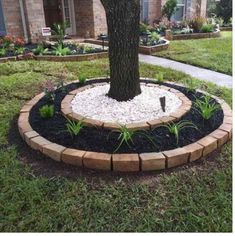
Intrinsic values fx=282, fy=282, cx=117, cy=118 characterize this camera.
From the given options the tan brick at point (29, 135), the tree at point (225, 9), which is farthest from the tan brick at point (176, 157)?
the tree at point (225, 9)

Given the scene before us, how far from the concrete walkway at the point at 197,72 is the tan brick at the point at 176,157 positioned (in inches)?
98.9

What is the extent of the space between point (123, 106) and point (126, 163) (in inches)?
38.7

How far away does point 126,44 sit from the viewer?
314cm

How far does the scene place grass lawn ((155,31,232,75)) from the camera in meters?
5.79

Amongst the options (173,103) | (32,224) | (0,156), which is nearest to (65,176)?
(32,224)

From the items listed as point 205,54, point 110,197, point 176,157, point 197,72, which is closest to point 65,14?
point 205,54

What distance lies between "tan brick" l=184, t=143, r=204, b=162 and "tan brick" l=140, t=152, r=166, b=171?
10.4 inches

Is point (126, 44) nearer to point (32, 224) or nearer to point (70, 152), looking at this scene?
point (70, 152)

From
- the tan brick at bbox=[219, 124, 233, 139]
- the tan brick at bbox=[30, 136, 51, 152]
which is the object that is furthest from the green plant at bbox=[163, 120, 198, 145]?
the tan brick at bbox=[30, 136, 51, 152]

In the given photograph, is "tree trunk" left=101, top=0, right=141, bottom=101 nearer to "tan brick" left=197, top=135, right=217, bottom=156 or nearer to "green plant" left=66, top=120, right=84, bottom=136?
"green plant" left=66, top=120, right=84, bottom=136

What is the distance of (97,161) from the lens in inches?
94.0

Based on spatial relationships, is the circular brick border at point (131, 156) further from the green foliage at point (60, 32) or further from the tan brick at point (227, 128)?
the green foliage at point (60, 32)

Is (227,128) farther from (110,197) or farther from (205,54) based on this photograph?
(205,54)

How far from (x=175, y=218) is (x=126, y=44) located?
1949 mm
